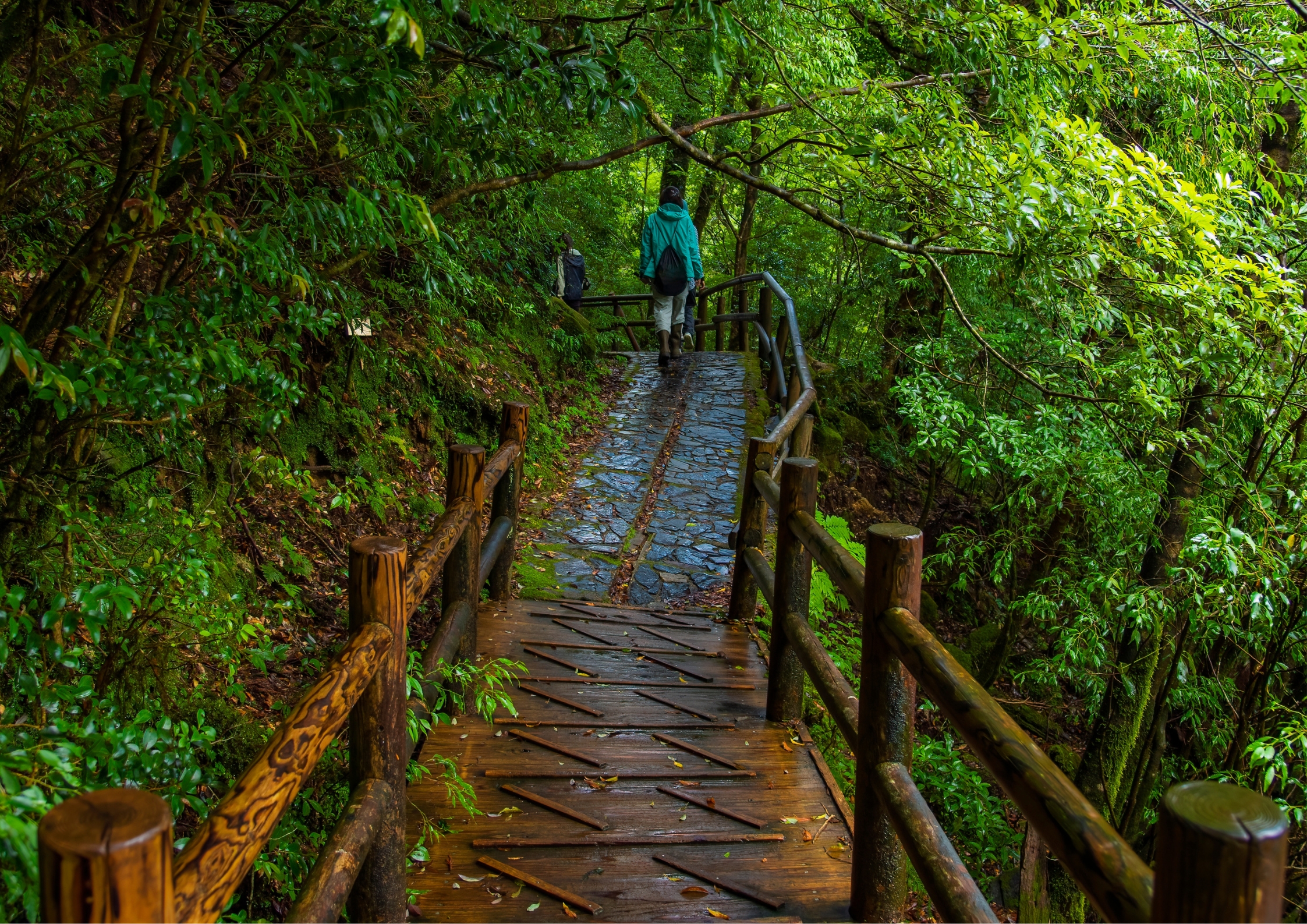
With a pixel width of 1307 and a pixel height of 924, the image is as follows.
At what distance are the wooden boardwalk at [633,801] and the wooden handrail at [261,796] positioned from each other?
3.30 feet

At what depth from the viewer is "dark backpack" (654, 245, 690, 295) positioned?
1023 centimetres

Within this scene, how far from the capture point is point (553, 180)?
436 inches

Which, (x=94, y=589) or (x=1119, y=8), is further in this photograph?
(x=1119, y=8)

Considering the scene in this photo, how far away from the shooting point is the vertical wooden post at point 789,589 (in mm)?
3963

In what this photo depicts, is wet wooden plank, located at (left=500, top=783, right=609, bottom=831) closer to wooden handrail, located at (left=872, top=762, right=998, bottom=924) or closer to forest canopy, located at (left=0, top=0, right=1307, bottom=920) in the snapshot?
forest canopy, located at (left=0, top=0, right=1307, bottom=920)

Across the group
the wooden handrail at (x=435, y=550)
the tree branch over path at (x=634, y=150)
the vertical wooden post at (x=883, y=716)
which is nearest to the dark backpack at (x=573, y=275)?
the tree branch over path at (x=634, y=150)

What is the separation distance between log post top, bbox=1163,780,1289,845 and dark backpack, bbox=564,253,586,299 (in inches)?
491

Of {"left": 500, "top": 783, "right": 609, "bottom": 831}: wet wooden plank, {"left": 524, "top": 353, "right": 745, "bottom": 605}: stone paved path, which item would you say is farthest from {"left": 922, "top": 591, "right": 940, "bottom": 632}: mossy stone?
{"left": 500, "top": 783, "right": 609, "bottom": 831}: wet wooden plank

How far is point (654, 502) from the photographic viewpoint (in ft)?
25.6

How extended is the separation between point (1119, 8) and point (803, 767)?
439cm

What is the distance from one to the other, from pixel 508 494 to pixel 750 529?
147 centimetres

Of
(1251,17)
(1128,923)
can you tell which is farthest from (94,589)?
(1251,17)

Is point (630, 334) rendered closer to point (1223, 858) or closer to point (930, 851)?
point (930, 851)

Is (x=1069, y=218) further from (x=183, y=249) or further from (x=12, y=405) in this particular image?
(x=12, y=405)
